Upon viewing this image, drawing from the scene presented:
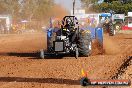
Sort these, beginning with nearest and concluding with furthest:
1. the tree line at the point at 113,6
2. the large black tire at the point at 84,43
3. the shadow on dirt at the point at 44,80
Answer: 1. the shadow on dirt at the point at 44,80
2. the large black tire at the point at 84,43
3. the tree line at the point at 113,6

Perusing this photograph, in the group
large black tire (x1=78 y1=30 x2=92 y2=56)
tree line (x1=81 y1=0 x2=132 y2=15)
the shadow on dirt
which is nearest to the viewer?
the shadow on dirt

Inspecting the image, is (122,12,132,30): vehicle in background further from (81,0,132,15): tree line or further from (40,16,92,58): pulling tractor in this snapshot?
(40,16,92,58): pulling tractor

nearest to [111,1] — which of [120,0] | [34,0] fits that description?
[120,0]

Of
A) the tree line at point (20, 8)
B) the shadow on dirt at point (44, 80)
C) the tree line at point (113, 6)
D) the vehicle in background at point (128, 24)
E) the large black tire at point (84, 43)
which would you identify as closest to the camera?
the shadow on dirt at point (44, 80)

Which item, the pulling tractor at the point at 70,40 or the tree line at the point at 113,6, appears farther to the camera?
the tree line at the point at 113,6

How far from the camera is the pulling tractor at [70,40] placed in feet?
51.9

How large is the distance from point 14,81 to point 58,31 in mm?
6932

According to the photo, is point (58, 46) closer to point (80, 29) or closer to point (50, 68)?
point (80, 29)

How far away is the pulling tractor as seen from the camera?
51.9 ft

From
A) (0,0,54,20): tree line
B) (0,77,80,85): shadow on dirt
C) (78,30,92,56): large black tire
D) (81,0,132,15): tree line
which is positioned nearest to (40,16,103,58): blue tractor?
(78,30,92,56): large black tire

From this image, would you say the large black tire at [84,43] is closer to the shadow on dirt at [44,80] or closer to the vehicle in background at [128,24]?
the shadow on dirt at [44,80]

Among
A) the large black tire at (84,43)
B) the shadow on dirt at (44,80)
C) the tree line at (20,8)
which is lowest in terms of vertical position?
the shadow on dirt at (44,80)

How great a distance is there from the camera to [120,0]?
8775cm

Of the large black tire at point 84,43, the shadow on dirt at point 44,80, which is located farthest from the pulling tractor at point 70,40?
the shadow on dirt at point 44,80
